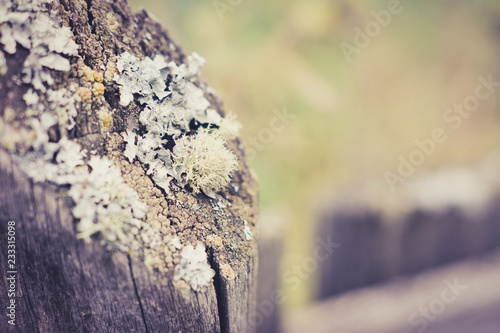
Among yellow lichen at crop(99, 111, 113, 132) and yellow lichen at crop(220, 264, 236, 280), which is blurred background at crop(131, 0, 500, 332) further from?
yellow lichen at crop(99, 111, 113, 132)

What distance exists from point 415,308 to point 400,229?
36.2 inches

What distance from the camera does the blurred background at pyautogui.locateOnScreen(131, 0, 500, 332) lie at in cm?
370

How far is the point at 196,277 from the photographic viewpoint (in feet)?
3.00

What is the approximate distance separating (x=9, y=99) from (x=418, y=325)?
408 cm

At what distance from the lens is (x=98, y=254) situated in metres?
0.85

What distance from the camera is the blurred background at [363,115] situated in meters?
3.70

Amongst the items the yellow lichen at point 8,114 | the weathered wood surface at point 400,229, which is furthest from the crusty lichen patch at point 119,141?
the weathered wood surface at point 400,229

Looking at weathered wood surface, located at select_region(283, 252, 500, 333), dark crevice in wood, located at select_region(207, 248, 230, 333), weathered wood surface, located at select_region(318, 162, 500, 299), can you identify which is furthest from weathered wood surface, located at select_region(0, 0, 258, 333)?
weathered wood surface, located at select_region(283, 252, 500, 333)

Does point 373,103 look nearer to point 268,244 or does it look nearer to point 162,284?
point 268,244

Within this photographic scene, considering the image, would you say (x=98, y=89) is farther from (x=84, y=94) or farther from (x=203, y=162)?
(x=203, y=162)

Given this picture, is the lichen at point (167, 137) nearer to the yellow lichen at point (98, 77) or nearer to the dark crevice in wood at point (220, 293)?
the yellow lichen at point (98, 77)

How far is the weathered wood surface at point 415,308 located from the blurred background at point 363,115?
0.14 meters

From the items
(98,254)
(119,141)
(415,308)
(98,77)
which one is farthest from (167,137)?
(415,308)

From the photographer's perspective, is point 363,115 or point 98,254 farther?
point 363,115
